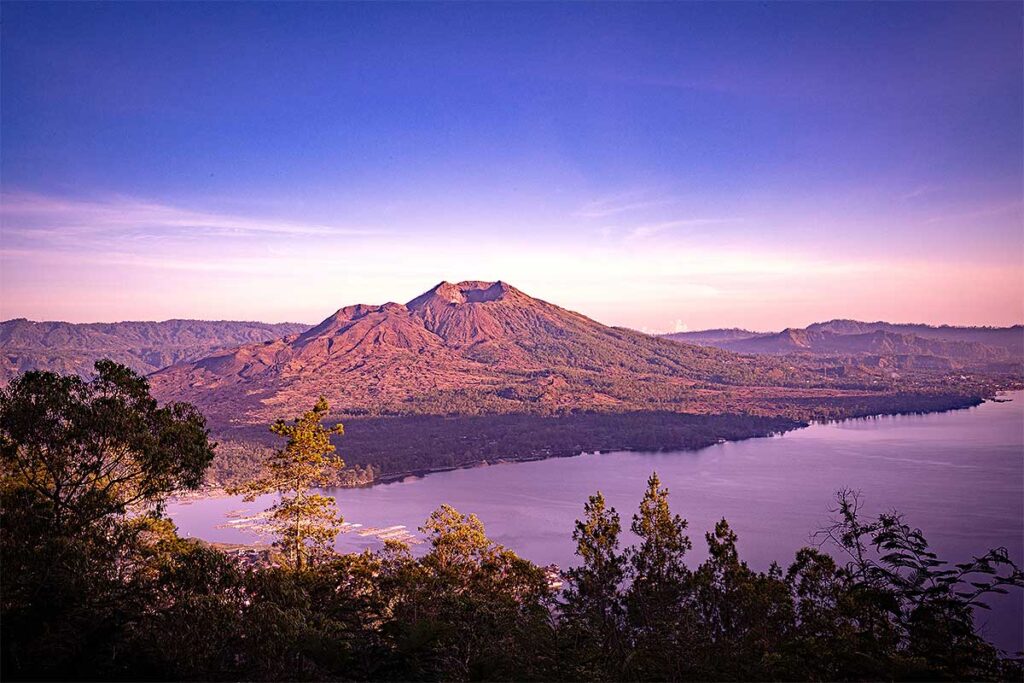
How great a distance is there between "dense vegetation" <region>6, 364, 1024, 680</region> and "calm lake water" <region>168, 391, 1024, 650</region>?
Answer: 29948 mm

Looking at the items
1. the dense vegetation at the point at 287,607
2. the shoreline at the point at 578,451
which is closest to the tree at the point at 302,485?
the dense vegetation at the point at 287,607

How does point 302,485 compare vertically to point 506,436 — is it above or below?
above

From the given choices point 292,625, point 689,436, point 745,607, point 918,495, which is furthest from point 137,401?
point 689,436

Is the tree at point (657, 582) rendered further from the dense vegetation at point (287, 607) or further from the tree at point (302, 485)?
the tree at point (302, 485)

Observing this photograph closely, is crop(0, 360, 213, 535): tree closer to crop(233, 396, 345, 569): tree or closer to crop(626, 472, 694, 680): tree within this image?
crop(233, 396, 345, 569): tree

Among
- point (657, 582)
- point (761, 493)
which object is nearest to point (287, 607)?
point (657, 582)

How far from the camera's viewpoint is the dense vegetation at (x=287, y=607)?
8227mm

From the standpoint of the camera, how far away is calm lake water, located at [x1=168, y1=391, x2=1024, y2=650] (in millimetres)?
51656

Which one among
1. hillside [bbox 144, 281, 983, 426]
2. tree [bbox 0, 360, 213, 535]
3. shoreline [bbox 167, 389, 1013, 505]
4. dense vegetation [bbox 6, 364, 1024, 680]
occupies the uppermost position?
tree [bbox 0, 360, 213, 535]

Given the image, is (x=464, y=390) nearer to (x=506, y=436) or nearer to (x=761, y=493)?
(x=506, y=436)

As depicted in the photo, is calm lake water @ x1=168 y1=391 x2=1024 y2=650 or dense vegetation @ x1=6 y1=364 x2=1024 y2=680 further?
calm lake water @ x1=168 y1=391 x2=1024 y2=650

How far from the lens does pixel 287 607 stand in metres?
9.89

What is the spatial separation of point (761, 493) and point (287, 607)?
67683 mm

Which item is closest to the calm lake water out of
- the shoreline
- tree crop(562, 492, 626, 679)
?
the shoreline
